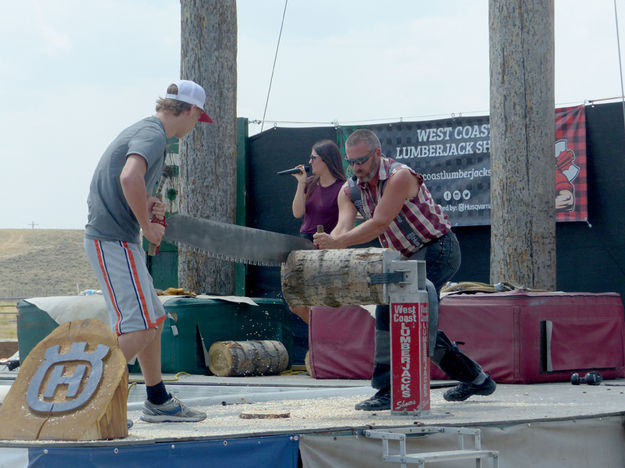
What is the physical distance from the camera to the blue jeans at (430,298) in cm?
452

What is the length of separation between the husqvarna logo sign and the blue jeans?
4.86 ft

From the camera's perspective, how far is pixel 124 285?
398cm

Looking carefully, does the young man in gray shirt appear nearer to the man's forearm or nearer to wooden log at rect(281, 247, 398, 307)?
wooden log at rect(281, 247, 398, 307)

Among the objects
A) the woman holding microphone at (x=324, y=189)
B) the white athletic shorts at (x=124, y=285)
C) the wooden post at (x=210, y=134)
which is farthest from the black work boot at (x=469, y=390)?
the wooden post at (x=210, y=134)

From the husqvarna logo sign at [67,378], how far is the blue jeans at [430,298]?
1481 millimetres

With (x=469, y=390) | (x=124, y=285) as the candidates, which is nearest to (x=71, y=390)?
(x=124, y=285)

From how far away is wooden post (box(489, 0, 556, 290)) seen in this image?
7.06m

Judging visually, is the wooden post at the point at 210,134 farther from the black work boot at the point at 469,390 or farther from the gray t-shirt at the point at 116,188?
the gray t-shirt at the point at 116,188

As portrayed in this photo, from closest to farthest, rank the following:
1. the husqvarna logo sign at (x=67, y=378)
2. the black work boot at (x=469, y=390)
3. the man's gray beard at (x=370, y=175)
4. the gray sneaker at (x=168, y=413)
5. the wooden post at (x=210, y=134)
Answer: the husqvarna logo sign at (x=67, y=378), the gray sneaker at (x=168, y=413), the man's gray beard at (x=370, y=175), the black work boot at (x=469, y=390), the wooden post at (x=210, y=134)

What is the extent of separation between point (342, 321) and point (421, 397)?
254 centimetres

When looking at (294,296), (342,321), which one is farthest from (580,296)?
(294,296)

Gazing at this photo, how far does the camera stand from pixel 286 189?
925cm

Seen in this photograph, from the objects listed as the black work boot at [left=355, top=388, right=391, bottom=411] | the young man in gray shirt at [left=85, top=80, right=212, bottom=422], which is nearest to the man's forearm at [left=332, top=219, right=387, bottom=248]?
the black work boot at [left=355, top=388, right=391, bottom=411]

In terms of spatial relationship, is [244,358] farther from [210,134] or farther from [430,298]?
[430,298]
